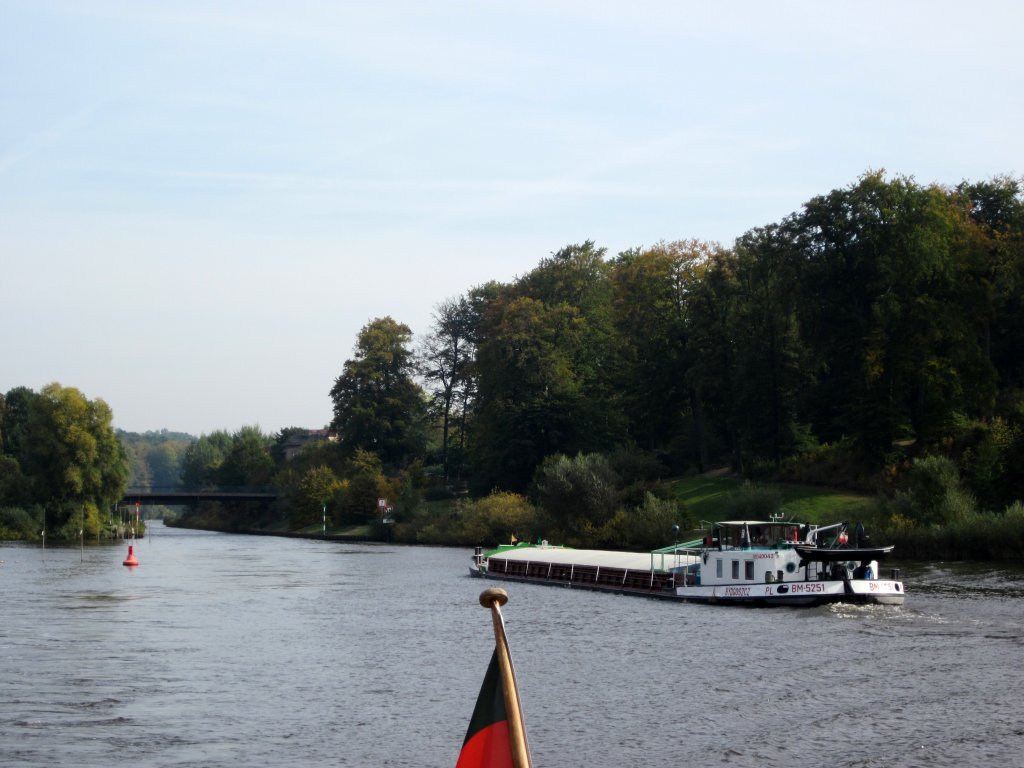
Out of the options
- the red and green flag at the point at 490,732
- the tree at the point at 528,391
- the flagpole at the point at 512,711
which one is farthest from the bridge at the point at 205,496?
the flagpole at the point at 512,711

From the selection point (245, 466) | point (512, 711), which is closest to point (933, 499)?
point (512, 711)

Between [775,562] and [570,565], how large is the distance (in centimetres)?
1619

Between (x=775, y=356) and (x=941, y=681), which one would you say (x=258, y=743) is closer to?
(x=941, y=681)

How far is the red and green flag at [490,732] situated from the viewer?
32.1ft

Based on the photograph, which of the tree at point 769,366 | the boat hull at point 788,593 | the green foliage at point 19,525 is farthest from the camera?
the green foliage at point 19,525

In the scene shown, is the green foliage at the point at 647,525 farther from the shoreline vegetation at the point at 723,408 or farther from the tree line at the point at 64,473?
the tree line at the point at 64,473

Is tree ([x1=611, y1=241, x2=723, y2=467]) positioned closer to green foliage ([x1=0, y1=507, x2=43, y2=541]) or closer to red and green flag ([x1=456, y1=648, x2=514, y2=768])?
green foliage ([x1=0, y1=507, x2=43, y2=541])

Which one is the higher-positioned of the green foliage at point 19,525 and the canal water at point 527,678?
the green foliage at point 19,525

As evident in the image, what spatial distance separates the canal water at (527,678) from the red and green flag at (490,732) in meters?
16.8

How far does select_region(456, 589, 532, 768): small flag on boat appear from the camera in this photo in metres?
9.61

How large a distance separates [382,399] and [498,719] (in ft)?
452

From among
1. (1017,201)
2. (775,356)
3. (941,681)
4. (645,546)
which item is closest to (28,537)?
A: (645,546)

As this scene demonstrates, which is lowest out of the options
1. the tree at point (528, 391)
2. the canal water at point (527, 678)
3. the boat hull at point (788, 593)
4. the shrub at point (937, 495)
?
the canal water at point (527, 678)

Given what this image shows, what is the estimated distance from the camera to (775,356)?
314 ft
